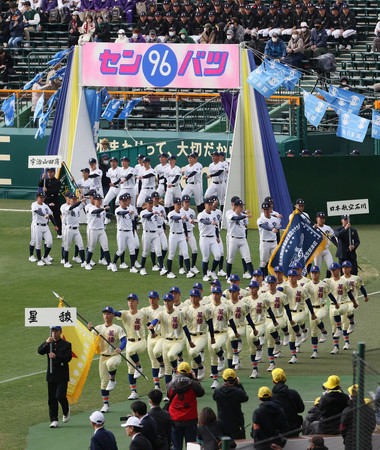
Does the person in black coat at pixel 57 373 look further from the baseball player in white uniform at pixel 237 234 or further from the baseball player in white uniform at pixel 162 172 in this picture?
the baseball player in white uniform at pixel 162 172

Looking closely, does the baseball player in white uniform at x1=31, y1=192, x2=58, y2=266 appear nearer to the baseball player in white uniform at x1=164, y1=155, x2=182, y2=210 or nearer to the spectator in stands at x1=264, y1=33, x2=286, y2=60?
the baseball player in white uniform at x1=164, y1=155, x2=182, y2=210

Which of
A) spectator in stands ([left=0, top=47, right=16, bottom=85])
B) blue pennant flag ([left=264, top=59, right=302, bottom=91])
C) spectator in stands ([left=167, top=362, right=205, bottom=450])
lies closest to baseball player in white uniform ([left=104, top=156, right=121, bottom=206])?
blue pennant flag ([left=264, top=59, right=302, bottom=91])

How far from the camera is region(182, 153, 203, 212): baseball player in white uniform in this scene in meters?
29.6

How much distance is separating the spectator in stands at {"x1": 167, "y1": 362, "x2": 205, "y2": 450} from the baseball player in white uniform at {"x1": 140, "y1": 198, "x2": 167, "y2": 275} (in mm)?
10926

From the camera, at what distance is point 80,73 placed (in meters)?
30.4

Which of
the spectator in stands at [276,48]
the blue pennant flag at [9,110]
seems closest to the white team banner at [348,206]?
Result: the spectator in stands at [276,48]

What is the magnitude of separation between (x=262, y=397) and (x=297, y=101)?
64.2 ft

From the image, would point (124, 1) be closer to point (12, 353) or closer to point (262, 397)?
point (12, 353)

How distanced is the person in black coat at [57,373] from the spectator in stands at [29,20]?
81.9 ft

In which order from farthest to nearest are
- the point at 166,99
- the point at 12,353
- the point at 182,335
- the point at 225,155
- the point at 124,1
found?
the point at 124,1, the point at 166,99, the point at 225,155, the point at 12,353, the point at 182,335

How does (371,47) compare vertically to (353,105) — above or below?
above

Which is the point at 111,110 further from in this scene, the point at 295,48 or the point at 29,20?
the point at 29,20

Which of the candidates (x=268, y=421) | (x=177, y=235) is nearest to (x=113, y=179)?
(x=177, y=235)

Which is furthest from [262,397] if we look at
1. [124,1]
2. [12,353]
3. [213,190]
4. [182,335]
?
[124,1]
